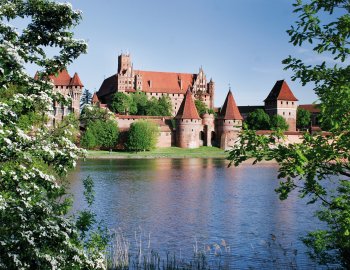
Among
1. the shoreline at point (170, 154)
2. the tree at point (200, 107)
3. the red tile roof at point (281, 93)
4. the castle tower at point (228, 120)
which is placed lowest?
the shoreline at point (170, 154)

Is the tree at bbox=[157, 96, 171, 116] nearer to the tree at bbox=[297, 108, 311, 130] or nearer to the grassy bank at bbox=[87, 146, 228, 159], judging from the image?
the grassy bank at bbox=[87, 146, 228, 159]

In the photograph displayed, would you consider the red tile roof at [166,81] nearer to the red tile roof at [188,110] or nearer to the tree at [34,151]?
the red tile roof at [188,110]

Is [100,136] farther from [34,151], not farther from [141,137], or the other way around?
[34,151]

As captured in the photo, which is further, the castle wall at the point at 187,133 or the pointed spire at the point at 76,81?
the pointed spire at the point at 76,81

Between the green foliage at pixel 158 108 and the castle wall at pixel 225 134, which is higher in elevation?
the green foliage at pixel 158 108

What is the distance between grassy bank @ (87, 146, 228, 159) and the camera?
196 feet

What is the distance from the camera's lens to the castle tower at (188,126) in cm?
7031

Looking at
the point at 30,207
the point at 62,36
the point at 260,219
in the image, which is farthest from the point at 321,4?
the point at 260,219

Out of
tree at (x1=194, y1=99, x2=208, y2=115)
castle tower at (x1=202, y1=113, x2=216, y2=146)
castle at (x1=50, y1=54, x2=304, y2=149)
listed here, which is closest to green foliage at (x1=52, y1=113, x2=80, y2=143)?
castle at (x1=50, y1=54, x2=304, y2=149)

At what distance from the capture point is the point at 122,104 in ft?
261

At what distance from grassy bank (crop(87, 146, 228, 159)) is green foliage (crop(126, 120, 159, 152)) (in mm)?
1102

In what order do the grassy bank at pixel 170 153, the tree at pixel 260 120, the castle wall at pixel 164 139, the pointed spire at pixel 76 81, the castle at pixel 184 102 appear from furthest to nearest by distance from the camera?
the pointed spire at pixel 76 81, the tree at pixel 260 120, the castle at pixel 184 102, the castle wall at pixel 164 139, the grassy bank at pixel 170 153

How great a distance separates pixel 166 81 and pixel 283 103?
27.1 meters

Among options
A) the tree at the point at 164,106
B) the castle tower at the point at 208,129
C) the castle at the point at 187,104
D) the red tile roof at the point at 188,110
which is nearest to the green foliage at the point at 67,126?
the castle at the point at 187,104
